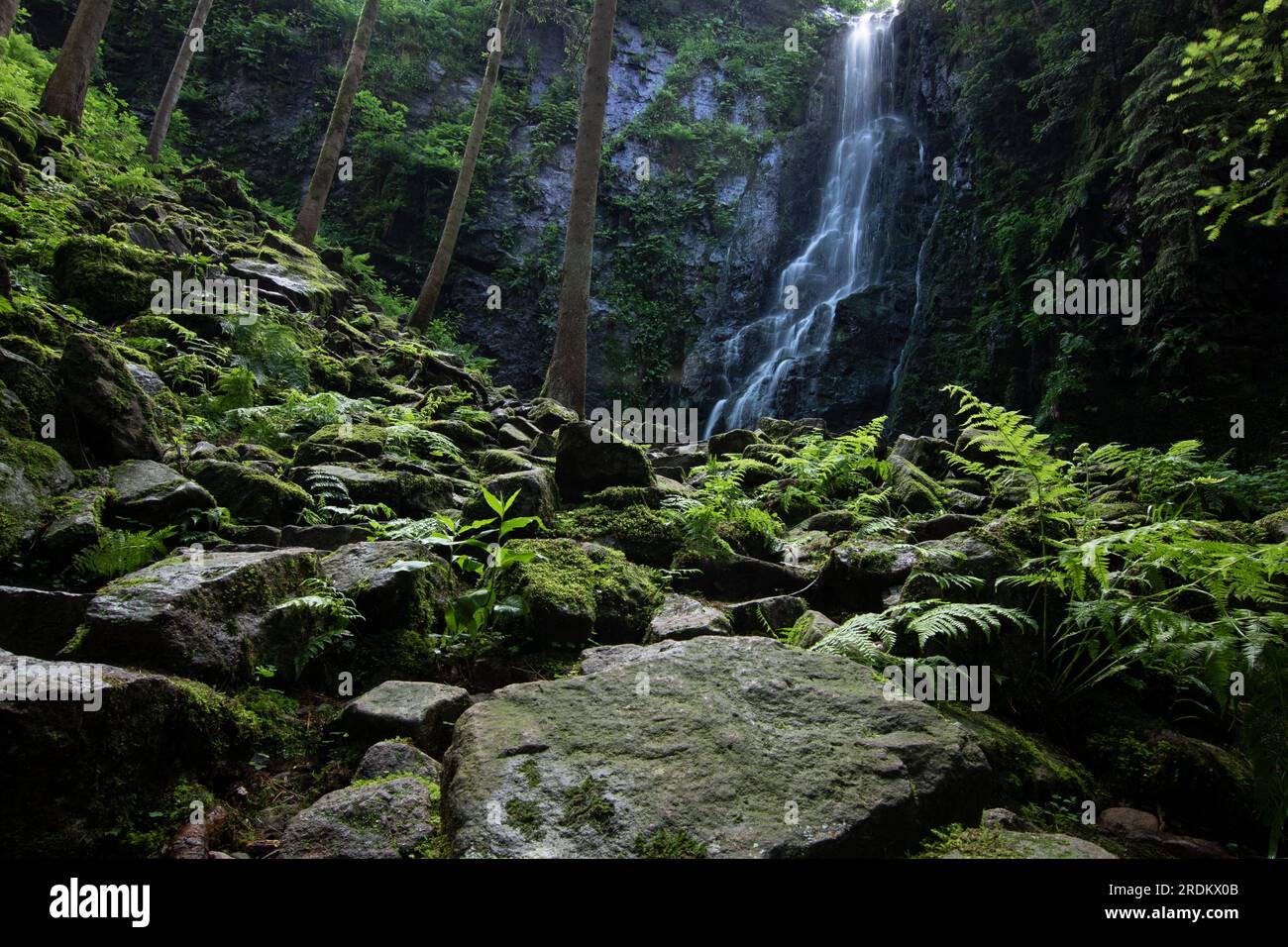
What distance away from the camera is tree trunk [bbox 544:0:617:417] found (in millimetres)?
10398

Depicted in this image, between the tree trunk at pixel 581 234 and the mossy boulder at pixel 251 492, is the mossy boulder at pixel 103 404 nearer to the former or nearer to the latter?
the mossy boulder at pixel 251 492

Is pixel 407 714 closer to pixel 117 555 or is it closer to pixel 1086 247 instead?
pixel 117 555

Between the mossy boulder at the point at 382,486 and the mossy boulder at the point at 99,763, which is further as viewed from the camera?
the mossy boulder at the point at 382,486

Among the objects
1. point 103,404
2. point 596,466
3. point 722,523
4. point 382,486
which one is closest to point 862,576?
point 722,523

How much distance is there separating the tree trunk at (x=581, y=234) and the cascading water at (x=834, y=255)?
783 cm

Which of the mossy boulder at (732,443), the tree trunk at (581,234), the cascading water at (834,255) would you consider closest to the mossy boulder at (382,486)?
the mossy boulder at (732,443)

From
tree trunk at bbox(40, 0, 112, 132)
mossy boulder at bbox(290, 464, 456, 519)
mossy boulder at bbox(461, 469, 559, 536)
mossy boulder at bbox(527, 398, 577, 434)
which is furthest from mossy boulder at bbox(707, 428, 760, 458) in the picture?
tree trunk at bbox(40, 0, 112, 132)

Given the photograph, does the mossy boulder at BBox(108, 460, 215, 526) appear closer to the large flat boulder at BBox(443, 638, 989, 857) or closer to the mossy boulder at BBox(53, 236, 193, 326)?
the large flat boulder at BBox(443, 638, 989, 857)

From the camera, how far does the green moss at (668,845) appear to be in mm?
1826

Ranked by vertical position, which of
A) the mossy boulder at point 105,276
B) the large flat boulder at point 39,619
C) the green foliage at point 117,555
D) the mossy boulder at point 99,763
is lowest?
the mossy boulder at point 99,763

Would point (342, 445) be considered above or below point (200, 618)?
above

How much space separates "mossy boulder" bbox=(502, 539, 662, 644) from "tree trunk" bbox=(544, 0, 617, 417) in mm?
6713

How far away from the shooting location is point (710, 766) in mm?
2156

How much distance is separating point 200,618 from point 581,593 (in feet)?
5.24
